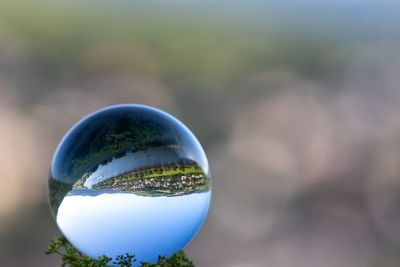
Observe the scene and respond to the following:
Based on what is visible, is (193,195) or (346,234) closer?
(193,195)

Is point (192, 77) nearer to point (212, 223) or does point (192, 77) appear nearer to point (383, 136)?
point (212, 223)

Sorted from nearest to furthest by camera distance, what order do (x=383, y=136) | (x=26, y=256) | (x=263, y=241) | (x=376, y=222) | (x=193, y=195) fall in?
(x=193, y=195), (x=26, y=256), (x=263, y=241), (x=376, y=222), (x=383, y=136)

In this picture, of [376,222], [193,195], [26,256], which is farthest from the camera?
[376,222]

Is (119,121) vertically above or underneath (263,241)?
underneath

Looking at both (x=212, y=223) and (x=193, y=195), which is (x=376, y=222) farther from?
(x=193, y=195)

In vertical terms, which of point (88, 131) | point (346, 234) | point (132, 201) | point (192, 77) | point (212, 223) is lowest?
point (132, 201)

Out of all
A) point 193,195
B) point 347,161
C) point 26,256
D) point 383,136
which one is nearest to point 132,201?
point 193,195

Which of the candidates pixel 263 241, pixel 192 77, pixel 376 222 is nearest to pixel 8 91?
pixel 192 77
